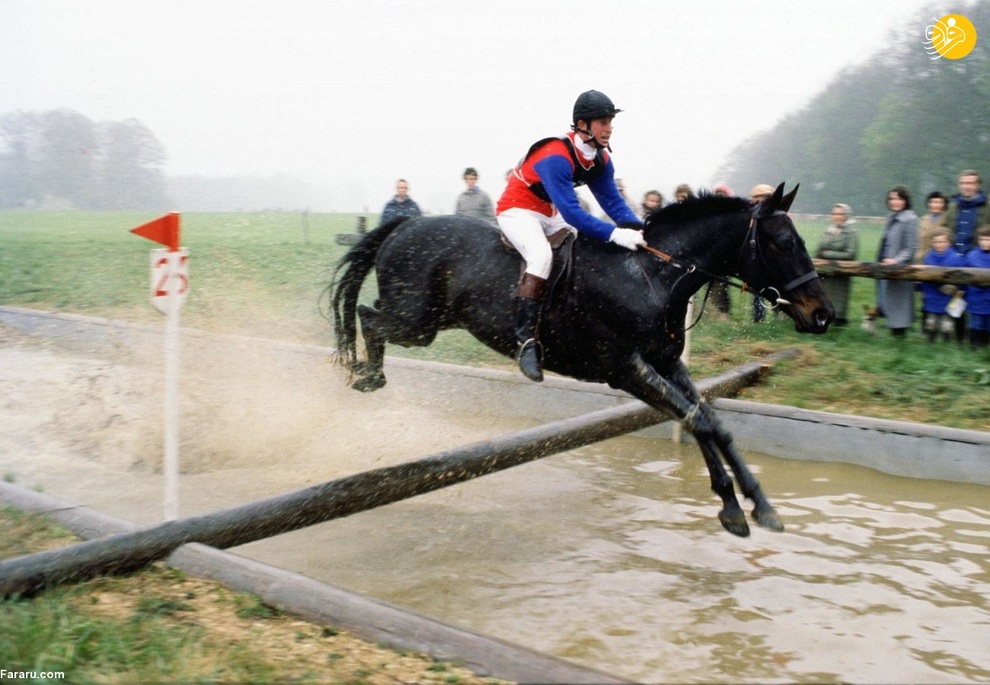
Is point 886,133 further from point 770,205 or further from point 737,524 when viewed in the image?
point 737,524

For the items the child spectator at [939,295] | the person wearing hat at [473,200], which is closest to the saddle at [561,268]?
the child spectator at [939,295]

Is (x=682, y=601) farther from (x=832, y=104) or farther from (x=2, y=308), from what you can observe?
(x=832, y=104)

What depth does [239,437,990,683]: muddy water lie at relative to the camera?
367cm

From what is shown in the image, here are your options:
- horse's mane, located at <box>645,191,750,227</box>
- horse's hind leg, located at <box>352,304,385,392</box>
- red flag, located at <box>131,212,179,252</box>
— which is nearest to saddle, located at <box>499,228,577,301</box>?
horse's mane, located at <box>645,191,750,227</box>

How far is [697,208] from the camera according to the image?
207 inches

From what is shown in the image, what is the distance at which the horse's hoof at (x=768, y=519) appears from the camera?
4828mm

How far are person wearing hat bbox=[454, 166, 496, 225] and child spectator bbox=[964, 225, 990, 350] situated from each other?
5.45m

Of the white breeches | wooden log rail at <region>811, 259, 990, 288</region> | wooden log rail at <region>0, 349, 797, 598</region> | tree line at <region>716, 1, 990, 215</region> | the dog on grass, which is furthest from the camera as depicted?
tree line at <region>716, 1, 990, 215</region>

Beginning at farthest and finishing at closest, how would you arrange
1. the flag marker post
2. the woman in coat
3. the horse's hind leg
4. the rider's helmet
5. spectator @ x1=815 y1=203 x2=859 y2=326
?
spectator @ x1=815 y1=203 x2=859 y2=326
the woman in coat
the horse's hind leg
the rider's helmet
the flag marker post

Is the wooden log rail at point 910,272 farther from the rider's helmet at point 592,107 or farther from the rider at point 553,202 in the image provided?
the rider's helmet at point 592,107

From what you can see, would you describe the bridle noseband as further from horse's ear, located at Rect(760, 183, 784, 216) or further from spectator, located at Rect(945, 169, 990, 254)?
spectator, located at Rect(945, 169, 990, 254)

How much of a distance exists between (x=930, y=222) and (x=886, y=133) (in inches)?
1124

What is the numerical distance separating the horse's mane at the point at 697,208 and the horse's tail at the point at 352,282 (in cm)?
182

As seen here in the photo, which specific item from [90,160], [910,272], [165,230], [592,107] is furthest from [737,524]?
[90,160]
